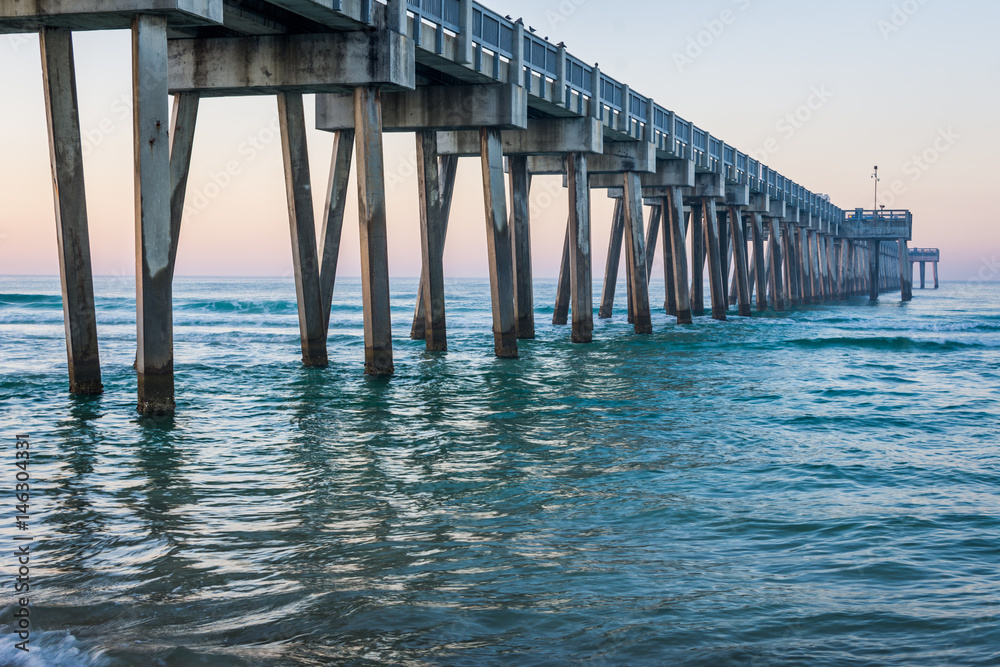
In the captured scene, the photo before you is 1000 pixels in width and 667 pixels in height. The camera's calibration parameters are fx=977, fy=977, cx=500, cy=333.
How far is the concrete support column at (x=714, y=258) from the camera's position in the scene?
4081 cm

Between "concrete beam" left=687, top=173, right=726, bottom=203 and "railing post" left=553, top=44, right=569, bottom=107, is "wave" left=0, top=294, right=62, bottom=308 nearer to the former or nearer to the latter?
"concrete beam" left=687, top=173, right=726, bottom=203

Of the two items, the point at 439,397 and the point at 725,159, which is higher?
the point at 725,159

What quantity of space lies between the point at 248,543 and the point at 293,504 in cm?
134

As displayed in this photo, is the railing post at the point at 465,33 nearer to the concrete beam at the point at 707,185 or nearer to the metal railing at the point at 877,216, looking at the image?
the concrete beam at the point at 707,185

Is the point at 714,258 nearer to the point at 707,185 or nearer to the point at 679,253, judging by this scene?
the point at 707,185

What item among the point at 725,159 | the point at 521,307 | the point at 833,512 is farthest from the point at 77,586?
the point at 725,159

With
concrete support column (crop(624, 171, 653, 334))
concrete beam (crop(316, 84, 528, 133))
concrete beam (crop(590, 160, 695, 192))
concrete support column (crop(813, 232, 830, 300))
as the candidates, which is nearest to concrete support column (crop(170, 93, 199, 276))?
concrete beam (crop(316, 84, 528, 133))

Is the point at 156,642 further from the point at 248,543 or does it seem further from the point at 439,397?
the point at 439,397

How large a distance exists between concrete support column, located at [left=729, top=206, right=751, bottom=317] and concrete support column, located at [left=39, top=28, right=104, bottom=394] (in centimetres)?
3401

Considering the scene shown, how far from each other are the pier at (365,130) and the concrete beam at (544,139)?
5cm

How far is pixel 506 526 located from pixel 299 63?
38.8ft

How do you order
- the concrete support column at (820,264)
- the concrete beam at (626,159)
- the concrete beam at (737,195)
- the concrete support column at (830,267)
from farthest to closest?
1. the concrete support column at (830,267)
2. the concrete support column at (820,264)
3. the concrete beam at (737,195)
4. the concrete beam at (626,159)

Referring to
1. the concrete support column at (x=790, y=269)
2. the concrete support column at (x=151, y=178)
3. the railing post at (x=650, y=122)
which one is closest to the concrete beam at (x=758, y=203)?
the concrete support column at (x=790, y=269)

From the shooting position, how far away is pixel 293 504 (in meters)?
8.80
